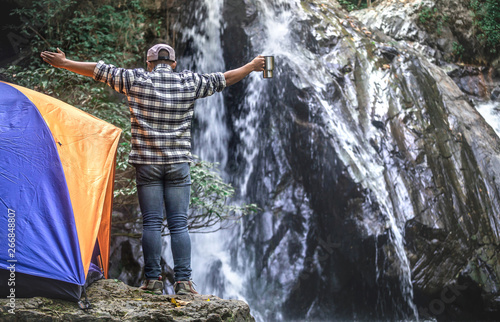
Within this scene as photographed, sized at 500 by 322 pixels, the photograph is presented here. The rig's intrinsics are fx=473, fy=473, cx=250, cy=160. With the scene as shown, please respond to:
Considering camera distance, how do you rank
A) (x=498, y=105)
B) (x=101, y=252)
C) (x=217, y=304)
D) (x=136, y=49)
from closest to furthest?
1. (x=217, y=304)
2. (x=101, y=252)
3. (x=136, y=49)
4. (x=498, y=105)

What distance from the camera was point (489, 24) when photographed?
13.0 metres

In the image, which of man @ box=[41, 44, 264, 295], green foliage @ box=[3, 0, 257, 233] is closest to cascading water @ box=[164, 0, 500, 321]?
green foliage @ box=[3, 0, 257, 233]

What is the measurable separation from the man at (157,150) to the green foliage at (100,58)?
2.96 meters

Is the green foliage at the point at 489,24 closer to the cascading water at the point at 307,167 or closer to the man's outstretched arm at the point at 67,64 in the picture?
the cascading water at the point at 307,167

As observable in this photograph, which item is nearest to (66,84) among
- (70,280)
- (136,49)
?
(136,49)

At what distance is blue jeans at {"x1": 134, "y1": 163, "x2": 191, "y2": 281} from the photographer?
3383mm

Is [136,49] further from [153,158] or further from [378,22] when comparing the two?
[378,22]

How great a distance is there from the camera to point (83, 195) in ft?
11.3

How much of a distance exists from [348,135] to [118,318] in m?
6.11

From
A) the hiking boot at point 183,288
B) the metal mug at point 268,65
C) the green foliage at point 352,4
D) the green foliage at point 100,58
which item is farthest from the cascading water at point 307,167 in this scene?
the green foliage at point 352,4

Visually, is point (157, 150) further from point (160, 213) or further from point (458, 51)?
point (458, 51)

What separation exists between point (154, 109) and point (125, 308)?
Answer: 4.51 ft

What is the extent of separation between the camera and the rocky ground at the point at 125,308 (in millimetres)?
2783

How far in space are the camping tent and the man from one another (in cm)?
42
